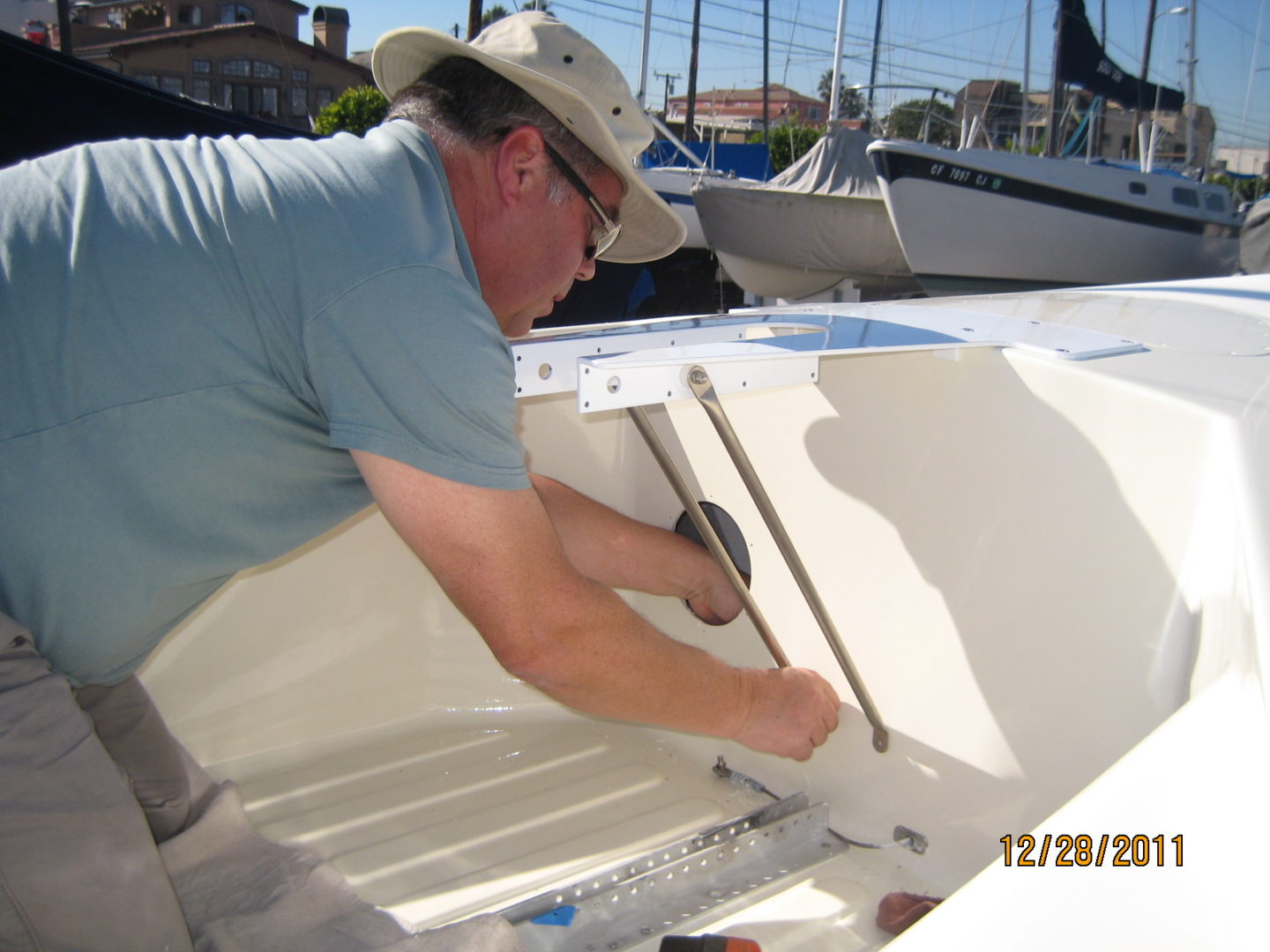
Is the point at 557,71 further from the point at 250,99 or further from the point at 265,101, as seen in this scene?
the point at 265,101

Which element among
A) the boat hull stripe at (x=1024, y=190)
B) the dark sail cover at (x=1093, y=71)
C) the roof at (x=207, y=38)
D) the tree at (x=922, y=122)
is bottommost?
the boat hull stripe at (x=1024, y=190)

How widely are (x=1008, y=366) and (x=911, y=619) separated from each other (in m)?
0.40

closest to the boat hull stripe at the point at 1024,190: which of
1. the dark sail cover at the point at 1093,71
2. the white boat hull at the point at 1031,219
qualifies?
the white boat hull at the point at 1031,219

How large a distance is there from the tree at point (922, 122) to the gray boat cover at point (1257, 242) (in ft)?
7.57

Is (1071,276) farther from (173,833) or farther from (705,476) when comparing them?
(173,833)

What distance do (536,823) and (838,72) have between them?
10763 millimetres

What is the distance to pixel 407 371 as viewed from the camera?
0.86m

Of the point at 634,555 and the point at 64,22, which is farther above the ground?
the point at 64,22

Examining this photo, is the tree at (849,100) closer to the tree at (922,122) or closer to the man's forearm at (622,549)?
the tree at (922,122)

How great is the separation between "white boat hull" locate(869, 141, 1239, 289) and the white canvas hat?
6337 millimetres

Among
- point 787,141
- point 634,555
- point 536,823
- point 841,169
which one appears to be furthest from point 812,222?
point 787,141

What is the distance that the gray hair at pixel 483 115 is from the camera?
1.10m

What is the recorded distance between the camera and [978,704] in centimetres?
138

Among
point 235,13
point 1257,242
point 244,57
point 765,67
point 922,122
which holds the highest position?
point 235,13
